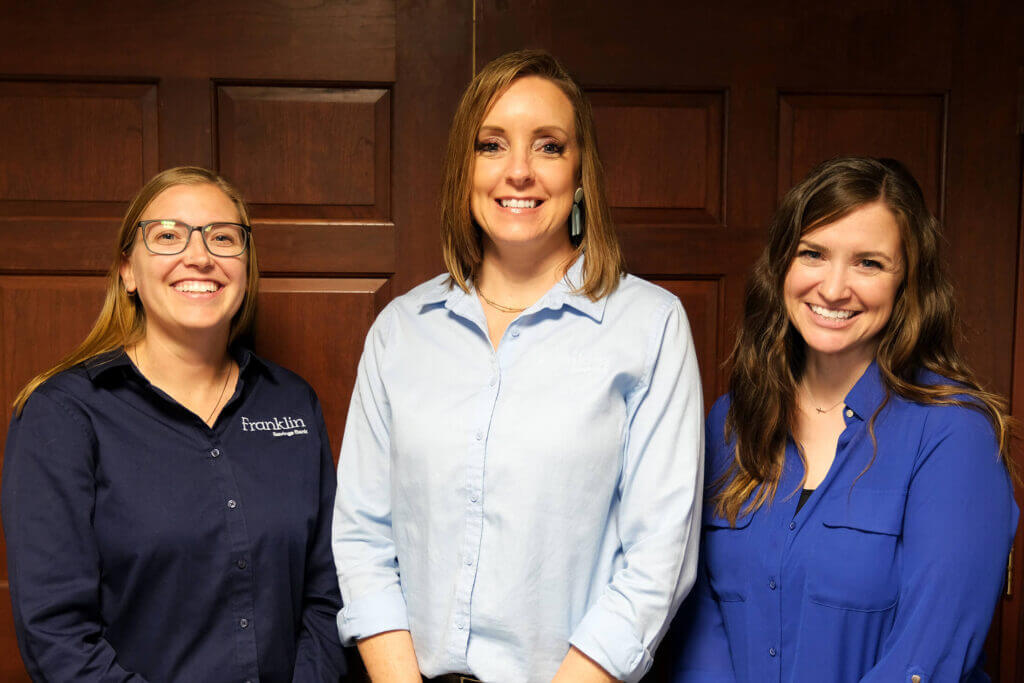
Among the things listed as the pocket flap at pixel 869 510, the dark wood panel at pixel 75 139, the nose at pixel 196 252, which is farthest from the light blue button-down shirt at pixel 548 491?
the dark wood panel at pixel 75 139

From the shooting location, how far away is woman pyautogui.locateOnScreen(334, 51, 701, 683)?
1.49 metres

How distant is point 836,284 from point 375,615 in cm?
101

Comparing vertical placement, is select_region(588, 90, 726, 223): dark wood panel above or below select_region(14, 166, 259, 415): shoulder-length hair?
above

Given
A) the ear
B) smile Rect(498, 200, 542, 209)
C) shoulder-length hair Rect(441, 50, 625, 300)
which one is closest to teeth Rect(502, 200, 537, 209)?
smile Rect(498, 200, 542, 209)

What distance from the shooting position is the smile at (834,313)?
157 cm

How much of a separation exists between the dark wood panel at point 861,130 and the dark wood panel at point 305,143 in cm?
99

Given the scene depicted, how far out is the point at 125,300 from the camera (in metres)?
1.80

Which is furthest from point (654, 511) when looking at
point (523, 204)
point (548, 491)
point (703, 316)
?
point (703, 316)

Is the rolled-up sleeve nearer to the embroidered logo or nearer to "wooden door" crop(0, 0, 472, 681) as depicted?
the embroidered logo

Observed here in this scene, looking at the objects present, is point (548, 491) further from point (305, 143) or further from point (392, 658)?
point (305, 143)

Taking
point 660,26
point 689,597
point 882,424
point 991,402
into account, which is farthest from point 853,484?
point 660,26

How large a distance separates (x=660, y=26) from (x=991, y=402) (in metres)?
1.17

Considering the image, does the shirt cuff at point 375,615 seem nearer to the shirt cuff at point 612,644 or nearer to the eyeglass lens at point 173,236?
the shirt cuff at point 612,644

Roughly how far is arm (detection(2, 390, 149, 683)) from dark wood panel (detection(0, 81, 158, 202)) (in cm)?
71
